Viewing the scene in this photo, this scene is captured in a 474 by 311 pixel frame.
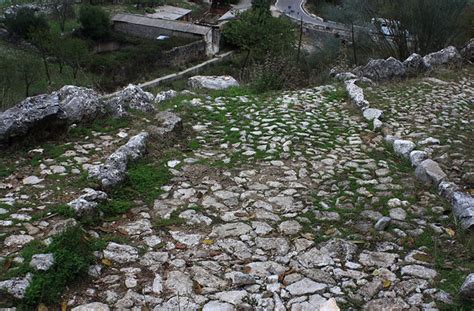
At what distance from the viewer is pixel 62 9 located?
40.4 m

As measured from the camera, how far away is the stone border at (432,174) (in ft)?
13.2

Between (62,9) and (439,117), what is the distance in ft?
129

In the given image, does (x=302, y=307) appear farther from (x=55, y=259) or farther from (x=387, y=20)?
(x=387, y=20)

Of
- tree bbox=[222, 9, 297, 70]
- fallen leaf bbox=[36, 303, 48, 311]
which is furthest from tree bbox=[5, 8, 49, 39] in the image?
fallen leaf bbox=[36, 303, 48, 311]

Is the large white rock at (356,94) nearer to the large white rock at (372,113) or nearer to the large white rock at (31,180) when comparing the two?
the large white rock at (372,113)

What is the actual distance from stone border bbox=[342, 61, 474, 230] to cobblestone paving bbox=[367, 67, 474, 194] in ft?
0.67

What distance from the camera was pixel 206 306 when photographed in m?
3.10

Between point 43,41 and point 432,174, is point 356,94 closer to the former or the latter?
point 432,174

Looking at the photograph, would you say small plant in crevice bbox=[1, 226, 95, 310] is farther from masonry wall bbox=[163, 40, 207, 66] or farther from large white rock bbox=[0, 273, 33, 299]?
masonry wall bbox=[163, 40, 207, 66]

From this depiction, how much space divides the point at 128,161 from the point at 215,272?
6.24 ft

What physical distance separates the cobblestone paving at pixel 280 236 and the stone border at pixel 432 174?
112 millimetres

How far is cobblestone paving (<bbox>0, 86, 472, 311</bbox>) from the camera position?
3211 millimetres

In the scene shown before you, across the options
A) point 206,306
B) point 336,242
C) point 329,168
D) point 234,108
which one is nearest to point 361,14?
point 234,108

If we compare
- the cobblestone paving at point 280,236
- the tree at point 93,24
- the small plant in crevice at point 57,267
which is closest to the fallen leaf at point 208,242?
the cobblestone paving at point 280,236
